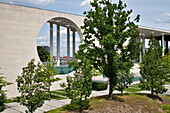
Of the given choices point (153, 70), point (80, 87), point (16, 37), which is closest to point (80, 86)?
point (80, 87)

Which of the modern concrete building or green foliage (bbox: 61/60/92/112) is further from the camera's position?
the modern concrete building

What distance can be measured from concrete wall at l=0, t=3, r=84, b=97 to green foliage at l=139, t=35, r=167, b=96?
35.7ft

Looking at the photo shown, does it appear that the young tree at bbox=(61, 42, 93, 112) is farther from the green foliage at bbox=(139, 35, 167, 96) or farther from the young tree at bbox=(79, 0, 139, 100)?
the green foliage at bbox=(139, 35, 167, 96)

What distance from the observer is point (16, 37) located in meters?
16.7

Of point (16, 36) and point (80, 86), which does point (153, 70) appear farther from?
point (16, 36)

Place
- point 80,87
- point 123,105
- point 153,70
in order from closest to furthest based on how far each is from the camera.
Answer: point 80,87 < point 123,105 < point 153,70

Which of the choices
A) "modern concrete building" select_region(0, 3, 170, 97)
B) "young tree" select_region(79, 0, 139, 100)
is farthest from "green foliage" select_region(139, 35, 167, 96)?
"modern concrete building" select_region(0, 3, 170, 97)

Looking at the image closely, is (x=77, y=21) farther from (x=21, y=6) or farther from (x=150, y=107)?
(x=150, y=107)

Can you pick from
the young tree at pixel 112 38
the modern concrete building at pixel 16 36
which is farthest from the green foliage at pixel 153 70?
the modern concrete building at pixel 16 36

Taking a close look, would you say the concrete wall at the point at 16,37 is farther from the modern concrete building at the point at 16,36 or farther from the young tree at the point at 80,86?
the young tree at the point at 80,86

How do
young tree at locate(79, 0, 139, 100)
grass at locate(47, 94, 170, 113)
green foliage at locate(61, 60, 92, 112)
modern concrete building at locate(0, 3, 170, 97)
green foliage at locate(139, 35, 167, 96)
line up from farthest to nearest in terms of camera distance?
modern concrete building at locate(0, 3, 170, 97)
green foliage at locate(139, 35, 167, 96)
young tree at locate(79, 0, 139, 100)
grass at locate(47, 94, 170, 113)
green foliage at locate(61, 60, 92, 112)

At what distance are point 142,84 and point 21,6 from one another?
44.5ft

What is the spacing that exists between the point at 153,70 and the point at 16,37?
12.9 m

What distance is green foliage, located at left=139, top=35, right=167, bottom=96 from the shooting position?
541 inches
